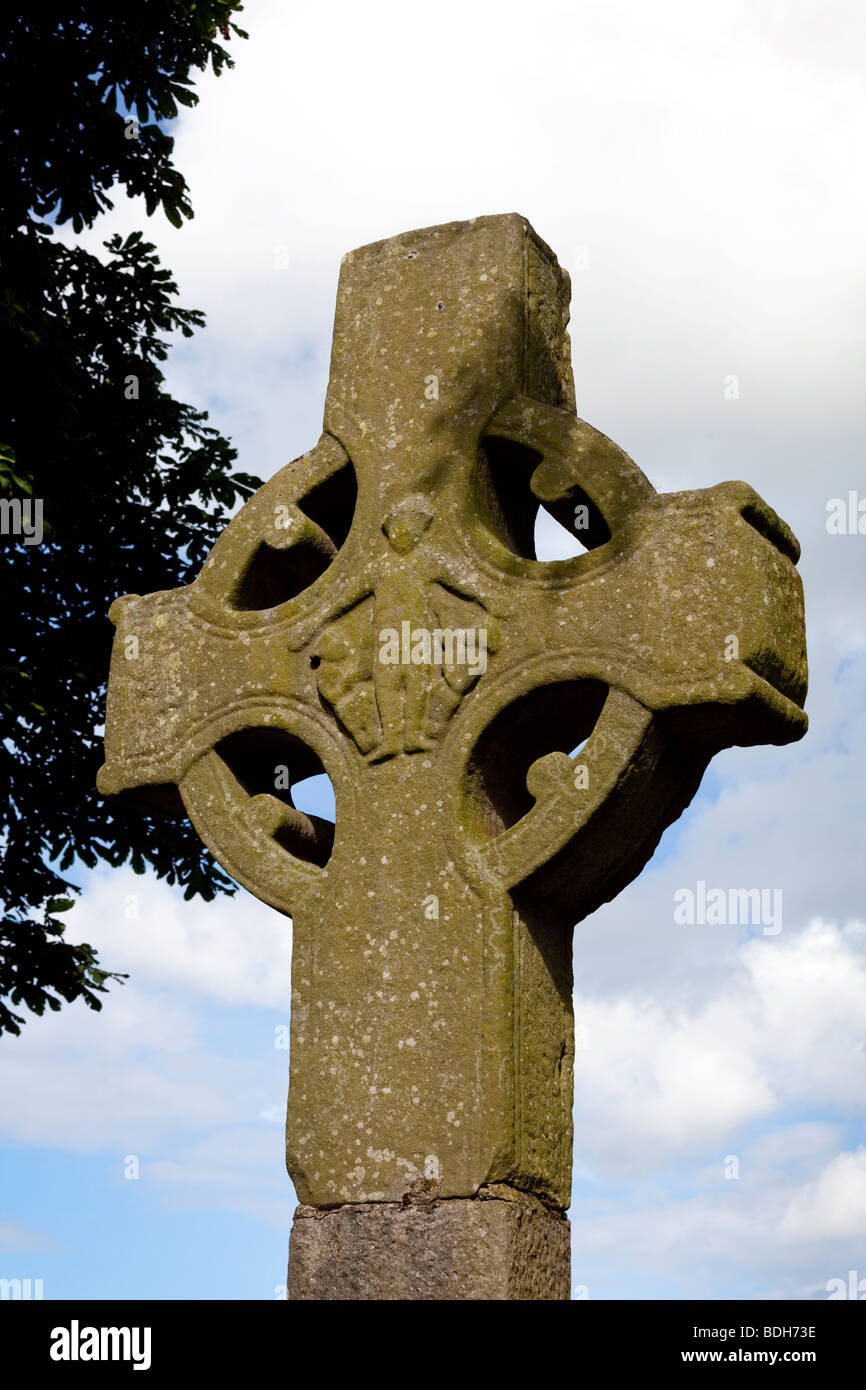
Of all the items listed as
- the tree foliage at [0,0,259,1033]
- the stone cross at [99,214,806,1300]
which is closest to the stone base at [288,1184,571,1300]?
the stone cross at [99,214,806,1300]

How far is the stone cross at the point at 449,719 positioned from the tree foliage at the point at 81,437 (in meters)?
4.57

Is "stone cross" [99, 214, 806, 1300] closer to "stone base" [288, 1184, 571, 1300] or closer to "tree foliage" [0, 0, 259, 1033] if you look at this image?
"stone base" [288, 1184, 571, 1300]

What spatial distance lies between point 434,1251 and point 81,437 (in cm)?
710

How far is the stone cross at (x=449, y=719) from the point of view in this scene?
14.0ft

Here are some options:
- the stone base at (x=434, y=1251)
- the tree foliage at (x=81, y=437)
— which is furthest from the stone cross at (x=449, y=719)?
the tree foliage at (x=81, y=437)

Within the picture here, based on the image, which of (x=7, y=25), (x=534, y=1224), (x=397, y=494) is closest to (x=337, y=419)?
(x=397, y=494)

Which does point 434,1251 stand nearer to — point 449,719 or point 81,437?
point 449,719

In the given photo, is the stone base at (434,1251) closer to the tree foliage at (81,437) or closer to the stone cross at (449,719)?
the stone cross at (449,719)

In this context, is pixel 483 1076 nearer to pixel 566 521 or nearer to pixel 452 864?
pixel 452 864

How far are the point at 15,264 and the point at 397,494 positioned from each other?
601 centimetres

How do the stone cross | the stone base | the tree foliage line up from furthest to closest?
the tree foliage
the stone cross
the stone base

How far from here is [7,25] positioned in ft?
32.8

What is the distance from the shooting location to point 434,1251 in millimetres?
4141

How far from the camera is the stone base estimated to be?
4.10 m
